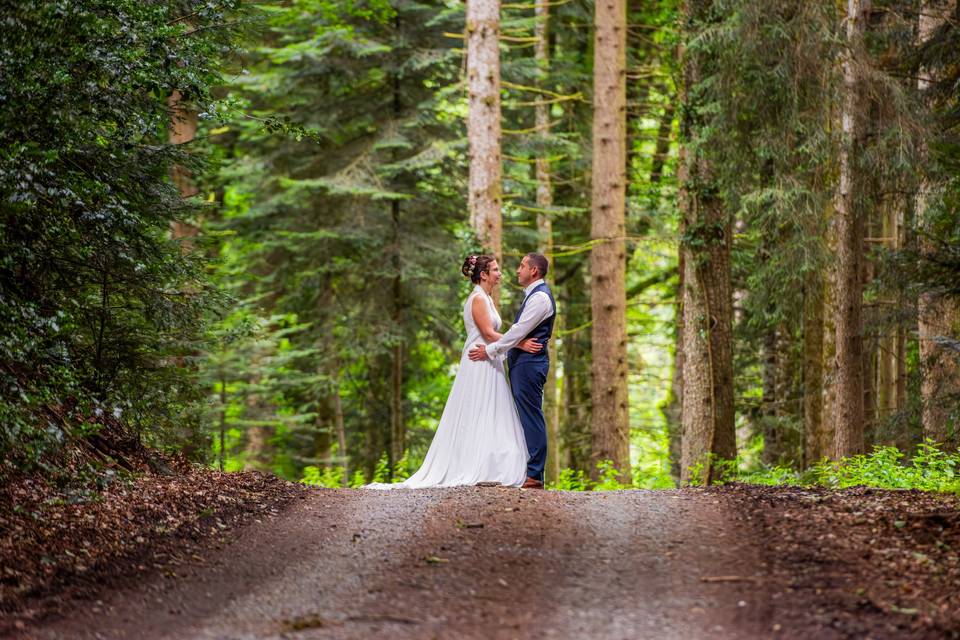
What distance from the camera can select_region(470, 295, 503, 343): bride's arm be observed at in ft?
33.0

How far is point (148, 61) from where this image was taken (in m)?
6.77

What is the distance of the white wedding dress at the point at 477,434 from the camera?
9828 mm

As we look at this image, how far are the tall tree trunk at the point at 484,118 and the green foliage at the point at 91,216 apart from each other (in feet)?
20.8

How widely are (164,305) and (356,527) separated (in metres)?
2.94

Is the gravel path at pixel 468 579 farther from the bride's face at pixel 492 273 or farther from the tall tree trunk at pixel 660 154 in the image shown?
the tall tree trunk at pixel 660 154

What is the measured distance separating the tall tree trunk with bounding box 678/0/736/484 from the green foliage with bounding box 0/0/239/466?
6.30m

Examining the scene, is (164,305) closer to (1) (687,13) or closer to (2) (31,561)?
(2) (31,561)

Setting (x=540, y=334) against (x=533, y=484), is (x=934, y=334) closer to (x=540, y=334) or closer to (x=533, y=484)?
(x=540, y=334)

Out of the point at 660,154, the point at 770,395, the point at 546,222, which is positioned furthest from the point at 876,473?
the point at 660,154

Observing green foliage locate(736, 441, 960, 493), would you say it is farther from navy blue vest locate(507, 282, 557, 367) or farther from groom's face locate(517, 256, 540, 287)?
groom's face locate(517, 256, 540, 287)

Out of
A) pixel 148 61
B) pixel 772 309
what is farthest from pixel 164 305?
pixel 772 309

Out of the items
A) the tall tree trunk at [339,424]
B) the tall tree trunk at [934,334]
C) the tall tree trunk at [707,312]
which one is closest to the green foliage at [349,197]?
the tall tree trunk at [339,424]

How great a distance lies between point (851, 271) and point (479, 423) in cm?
596

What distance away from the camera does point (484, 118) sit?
14.9 meters
